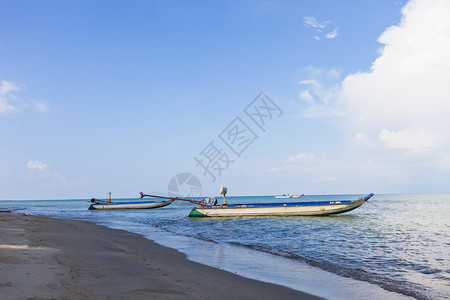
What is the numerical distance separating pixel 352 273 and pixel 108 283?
761 cm

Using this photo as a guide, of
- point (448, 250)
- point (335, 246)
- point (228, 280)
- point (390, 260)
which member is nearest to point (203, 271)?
point (228, 280)

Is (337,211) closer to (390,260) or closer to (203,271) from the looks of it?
(390,260)

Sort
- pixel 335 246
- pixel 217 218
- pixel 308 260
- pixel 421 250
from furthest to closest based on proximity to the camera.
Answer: pixel 217 218
pixel 335 246
pixel 421 250
pixel 308 260

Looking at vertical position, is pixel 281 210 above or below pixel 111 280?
below

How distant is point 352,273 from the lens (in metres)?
9.60

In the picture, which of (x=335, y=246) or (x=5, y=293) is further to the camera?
(x=335, y=246)

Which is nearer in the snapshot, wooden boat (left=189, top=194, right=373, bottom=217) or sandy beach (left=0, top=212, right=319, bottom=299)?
sandy beach (left=0, top=212, right=319, bottom=299)

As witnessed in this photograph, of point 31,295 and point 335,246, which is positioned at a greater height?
point 31,295

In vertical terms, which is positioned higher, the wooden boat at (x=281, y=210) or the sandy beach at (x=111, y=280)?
the sandy beach at (x=111, y=280)

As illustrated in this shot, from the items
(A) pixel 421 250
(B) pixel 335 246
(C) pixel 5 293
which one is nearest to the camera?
(C) pixel 5 293

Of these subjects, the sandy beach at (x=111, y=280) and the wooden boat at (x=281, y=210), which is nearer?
the sandy beach at (x=111, y=280)

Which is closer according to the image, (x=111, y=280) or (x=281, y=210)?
(x=111, y=280)

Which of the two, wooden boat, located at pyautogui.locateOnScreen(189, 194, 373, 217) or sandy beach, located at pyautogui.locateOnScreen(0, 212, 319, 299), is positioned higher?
sandy beach, located at pyautogui.locateOnScreen(0, 212, 319, 299)

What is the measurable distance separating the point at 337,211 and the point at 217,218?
46.8 feet
